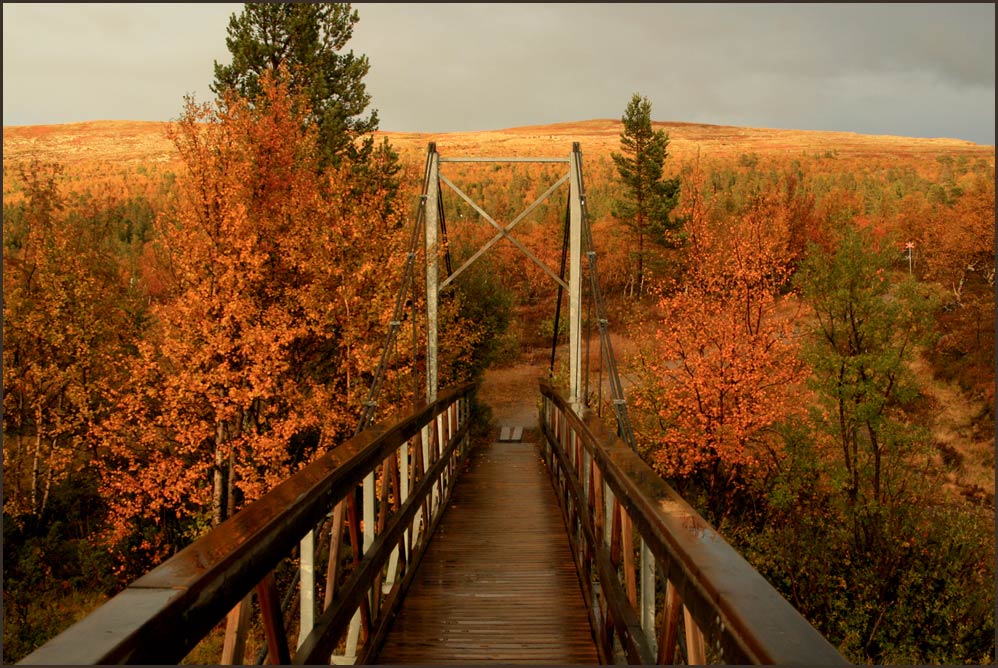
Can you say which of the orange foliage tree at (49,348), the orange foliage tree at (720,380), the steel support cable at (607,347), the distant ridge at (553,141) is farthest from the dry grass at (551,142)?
the steel support cable at (607,347)

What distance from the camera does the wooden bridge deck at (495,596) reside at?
345 centimetres

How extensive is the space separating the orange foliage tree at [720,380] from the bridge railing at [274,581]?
37.7ft

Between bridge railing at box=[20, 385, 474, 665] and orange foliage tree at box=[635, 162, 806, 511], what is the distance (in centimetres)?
1148

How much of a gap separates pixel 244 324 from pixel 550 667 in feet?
36.9

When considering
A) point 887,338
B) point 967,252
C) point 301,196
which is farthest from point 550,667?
point 967,252

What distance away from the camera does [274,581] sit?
1.85 meters

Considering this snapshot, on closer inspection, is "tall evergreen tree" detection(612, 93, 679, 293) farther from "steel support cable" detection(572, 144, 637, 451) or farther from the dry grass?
the dry grass

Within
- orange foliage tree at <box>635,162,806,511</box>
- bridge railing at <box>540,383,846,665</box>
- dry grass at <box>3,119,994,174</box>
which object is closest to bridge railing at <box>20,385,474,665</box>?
bridge railing at <box>540,383,846,665</box>

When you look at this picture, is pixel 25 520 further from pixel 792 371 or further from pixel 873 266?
Result: pixel 873 266

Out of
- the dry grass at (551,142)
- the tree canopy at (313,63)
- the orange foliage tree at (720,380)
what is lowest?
the orange foliage tree at (720,380)

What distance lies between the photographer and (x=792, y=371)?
16.4m

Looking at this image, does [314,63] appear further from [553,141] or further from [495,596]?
[553,141]

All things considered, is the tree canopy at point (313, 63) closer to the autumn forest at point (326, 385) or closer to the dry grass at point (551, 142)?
the autumn forest at point (326, 385)

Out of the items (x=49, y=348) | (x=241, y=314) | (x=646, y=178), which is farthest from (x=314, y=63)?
(x=646, y=178)
